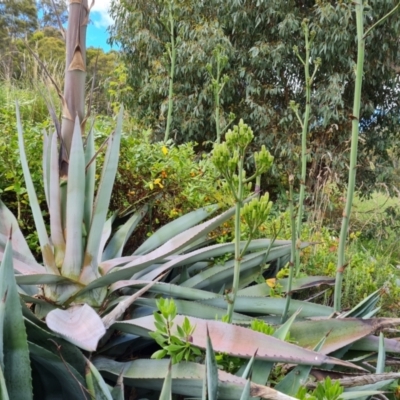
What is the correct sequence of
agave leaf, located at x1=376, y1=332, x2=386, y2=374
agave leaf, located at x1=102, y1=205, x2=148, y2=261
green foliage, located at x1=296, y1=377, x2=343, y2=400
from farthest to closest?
agave leaf, located at x1=102, y1=205, x2=148, y2=261, agave leaf, located at x1=376, y1=332, x2=386, y2=374, green foliage, located at x1=296, y1=377, x2=343, y2=400

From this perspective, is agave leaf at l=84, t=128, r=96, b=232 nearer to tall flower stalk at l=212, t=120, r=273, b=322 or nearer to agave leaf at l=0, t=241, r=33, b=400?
agave leaf at l=0, t=241, r=33, b=400

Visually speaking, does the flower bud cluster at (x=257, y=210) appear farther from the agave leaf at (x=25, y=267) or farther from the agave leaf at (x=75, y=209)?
the agave leaf at (x=25, y=267)

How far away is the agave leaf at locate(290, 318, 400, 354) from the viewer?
1.14 meters

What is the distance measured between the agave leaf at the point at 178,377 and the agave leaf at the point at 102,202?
38cm

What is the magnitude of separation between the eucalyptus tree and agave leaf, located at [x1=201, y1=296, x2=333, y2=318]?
451 centimetres

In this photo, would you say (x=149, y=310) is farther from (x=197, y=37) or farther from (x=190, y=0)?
(x=190, y=0)

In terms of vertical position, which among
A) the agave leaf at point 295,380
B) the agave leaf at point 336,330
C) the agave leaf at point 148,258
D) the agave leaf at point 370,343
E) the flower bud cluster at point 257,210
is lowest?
the agave leaf at point 295,380

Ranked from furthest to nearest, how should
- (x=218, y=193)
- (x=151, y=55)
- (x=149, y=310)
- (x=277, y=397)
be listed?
(x=151, y=55), (x=218, y=193), (x=149, y=310), (x=277, y=397)

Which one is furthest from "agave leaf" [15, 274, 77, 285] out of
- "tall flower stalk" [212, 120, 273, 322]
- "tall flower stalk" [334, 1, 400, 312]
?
"tall flower stalk" [334, 1, 400, 312]

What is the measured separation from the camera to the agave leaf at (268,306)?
4.62 feet

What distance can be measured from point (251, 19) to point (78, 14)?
18.1ft

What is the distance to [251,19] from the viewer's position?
631 cm

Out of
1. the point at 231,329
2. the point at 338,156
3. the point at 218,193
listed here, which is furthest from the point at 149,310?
the point at 338,156

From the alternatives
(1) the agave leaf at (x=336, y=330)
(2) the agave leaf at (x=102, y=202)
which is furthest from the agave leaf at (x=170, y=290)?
(1) the agave leaf at (x=336, y=330)
